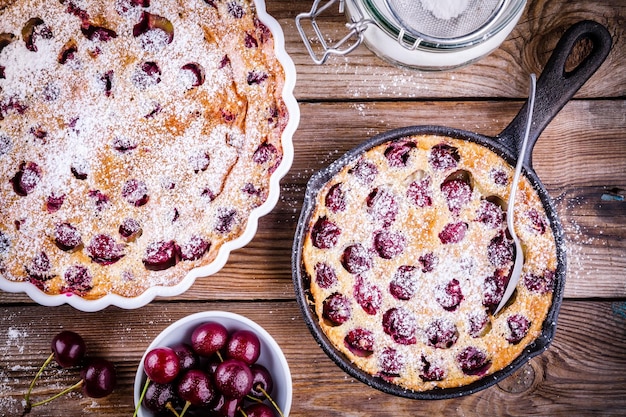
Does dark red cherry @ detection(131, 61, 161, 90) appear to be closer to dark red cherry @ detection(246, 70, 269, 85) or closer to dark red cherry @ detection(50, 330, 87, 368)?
dark red cherry @ detection(246, 70, 269, 85)

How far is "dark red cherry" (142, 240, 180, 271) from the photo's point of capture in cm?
143

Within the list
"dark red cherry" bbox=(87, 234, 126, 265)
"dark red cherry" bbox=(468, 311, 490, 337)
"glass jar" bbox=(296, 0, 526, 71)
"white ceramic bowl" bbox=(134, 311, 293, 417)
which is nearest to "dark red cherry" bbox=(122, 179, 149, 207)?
"dark red cherry" bbox=(87, 234, 126, 265)

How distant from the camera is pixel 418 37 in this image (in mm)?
1297

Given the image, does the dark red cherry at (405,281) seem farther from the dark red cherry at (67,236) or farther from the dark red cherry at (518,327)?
the dark red cherry at (67,236)

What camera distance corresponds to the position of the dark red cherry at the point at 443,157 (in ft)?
4.75

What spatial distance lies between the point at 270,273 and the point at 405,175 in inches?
18.9

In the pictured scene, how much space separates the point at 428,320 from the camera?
149cm

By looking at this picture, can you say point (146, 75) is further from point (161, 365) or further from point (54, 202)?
point (161, 365)

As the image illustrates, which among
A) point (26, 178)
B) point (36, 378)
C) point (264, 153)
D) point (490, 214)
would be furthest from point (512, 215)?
point (36, 378)

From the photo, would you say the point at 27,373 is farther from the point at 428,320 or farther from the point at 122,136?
the point at 428,320

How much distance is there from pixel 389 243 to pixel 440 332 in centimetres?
26

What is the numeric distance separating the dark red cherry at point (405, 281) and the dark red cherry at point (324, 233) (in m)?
0.18

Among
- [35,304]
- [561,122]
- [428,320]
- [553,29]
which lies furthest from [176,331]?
[553,29]

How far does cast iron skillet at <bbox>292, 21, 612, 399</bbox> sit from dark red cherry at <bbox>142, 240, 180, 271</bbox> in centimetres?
30
